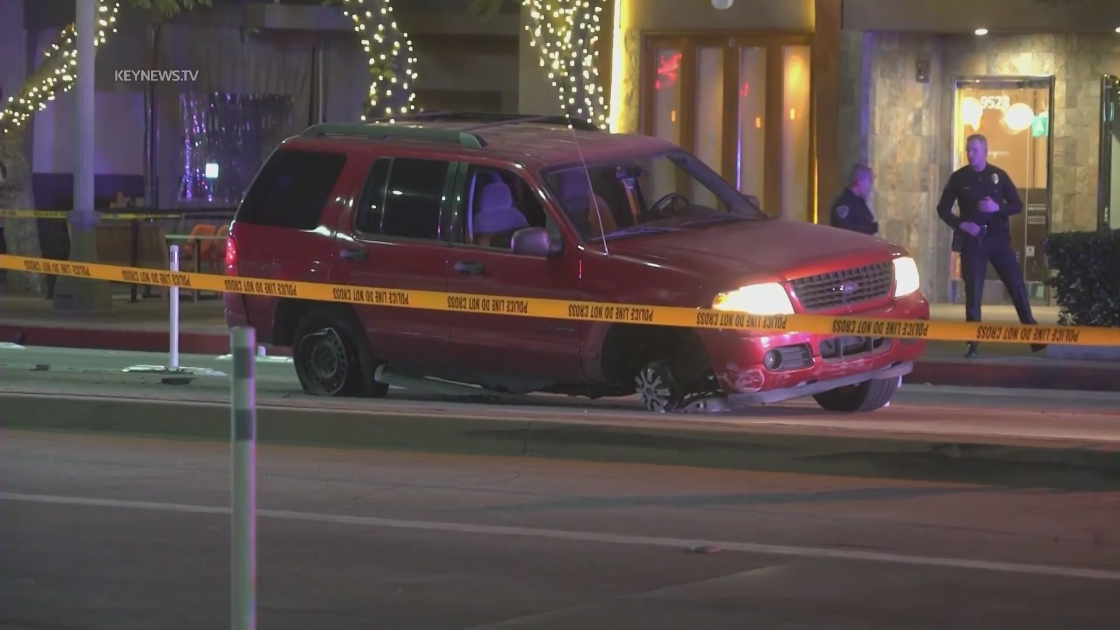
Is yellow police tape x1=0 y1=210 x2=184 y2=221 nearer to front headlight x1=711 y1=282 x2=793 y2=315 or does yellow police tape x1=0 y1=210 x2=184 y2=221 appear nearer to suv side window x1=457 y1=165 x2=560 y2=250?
suv side window x1=457 y1=165 x2=560 y2=250

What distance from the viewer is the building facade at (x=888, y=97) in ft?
67.5

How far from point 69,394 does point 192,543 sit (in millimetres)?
4225

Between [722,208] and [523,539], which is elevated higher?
[722,208]

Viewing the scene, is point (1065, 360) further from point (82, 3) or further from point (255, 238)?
point (82, 3)

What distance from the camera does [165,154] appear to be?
92.3 ft

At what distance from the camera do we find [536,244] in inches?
433

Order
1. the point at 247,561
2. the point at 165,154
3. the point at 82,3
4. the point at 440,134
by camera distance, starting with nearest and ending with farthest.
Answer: the point at 247,561, the point at 440,134, the point at 82,3, the point at 165,154

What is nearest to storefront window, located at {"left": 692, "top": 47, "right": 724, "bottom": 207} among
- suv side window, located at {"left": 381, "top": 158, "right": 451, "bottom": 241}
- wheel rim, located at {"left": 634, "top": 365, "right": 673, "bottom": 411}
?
suv side window, located at {"left": 381, "top": 158, "right": 451, "bottom": 241}

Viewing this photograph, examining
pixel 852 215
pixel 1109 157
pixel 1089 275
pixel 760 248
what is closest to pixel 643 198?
pixel 760 248

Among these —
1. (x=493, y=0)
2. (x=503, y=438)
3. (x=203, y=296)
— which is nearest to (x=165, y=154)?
(x=203, y=296)

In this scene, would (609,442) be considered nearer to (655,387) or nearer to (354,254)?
(655,387)

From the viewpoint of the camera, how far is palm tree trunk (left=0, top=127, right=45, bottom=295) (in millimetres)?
23234

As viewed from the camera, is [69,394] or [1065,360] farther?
[1065,360]
